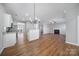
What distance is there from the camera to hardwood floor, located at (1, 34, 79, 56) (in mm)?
2279

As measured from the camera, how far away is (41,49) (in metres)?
2.30

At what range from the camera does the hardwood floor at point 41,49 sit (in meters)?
2.28

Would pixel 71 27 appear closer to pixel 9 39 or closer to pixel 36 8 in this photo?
pixel 36 8

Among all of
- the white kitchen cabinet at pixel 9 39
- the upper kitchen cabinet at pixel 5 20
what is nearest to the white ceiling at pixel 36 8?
the upper kitchen cabinet at pixel 5 20

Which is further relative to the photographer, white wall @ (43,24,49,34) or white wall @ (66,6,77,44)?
white wall @ (43,24,49,34)

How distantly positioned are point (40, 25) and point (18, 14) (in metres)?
0.57

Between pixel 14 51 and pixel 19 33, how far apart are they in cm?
44

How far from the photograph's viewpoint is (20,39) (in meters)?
2.31

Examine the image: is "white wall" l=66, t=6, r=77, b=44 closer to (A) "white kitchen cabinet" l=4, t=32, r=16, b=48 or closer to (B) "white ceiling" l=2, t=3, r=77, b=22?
(B) "white ceiling" l=2, t=3, r=77, b=22

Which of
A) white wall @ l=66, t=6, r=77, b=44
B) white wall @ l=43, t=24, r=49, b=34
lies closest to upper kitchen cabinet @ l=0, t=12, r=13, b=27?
white wall @ l=43, t=24, r=49, b=34

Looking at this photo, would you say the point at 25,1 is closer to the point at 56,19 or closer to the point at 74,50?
the point at 56,19

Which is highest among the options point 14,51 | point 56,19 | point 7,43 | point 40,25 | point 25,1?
point 25,1

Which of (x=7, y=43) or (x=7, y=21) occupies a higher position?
(x=7, y=21)

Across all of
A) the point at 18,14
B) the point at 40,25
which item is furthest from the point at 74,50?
the point at 18,14
